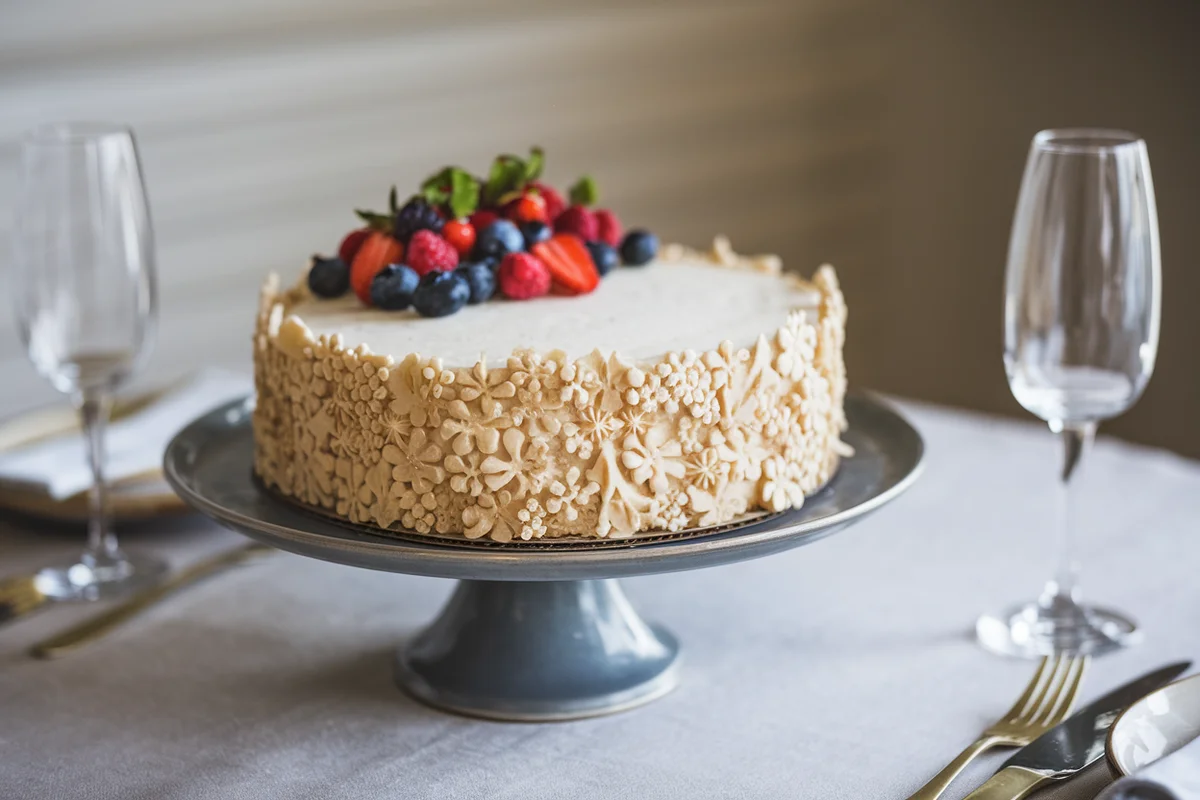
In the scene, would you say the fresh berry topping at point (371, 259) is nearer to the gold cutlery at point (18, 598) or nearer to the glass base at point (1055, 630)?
the gold cutlery at point (18, 598)

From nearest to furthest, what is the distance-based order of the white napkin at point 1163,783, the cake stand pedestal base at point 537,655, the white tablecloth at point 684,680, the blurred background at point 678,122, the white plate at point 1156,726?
the white napkin at point 1163,783, the white plate at point 1156,726, the white tablecloth at point 684,680, the cake stand pedestal base at point 537,655, the blurred background at point 678,122

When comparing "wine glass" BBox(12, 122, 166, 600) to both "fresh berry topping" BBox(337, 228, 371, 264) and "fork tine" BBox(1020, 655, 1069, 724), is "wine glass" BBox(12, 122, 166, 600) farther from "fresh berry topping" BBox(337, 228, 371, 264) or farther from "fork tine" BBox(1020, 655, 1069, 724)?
"fork tine" BBox(1020, 655, 1069, 724)

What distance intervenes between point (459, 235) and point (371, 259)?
91mm

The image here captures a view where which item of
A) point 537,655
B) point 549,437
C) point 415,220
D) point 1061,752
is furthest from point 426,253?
point 1061,752

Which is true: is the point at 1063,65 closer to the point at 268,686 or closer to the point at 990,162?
the point at 990,162

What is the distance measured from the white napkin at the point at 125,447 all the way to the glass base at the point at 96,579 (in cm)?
11

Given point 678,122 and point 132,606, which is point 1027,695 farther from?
point 678,122

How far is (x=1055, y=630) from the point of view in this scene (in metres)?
1.28

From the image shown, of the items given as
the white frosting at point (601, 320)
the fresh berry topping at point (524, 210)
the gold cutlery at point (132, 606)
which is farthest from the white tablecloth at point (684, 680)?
the fresh berry topping at point (524, 210)

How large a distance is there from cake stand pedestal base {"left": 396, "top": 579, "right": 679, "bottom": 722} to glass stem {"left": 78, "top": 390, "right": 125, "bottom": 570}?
15.7 inches

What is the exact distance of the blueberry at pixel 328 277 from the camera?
135 cm

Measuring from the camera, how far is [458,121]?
3.13 metres

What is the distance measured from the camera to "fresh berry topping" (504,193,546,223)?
138 centimetres

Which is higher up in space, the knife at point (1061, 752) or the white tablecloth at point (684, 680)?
the knife at point (1061, 752)
